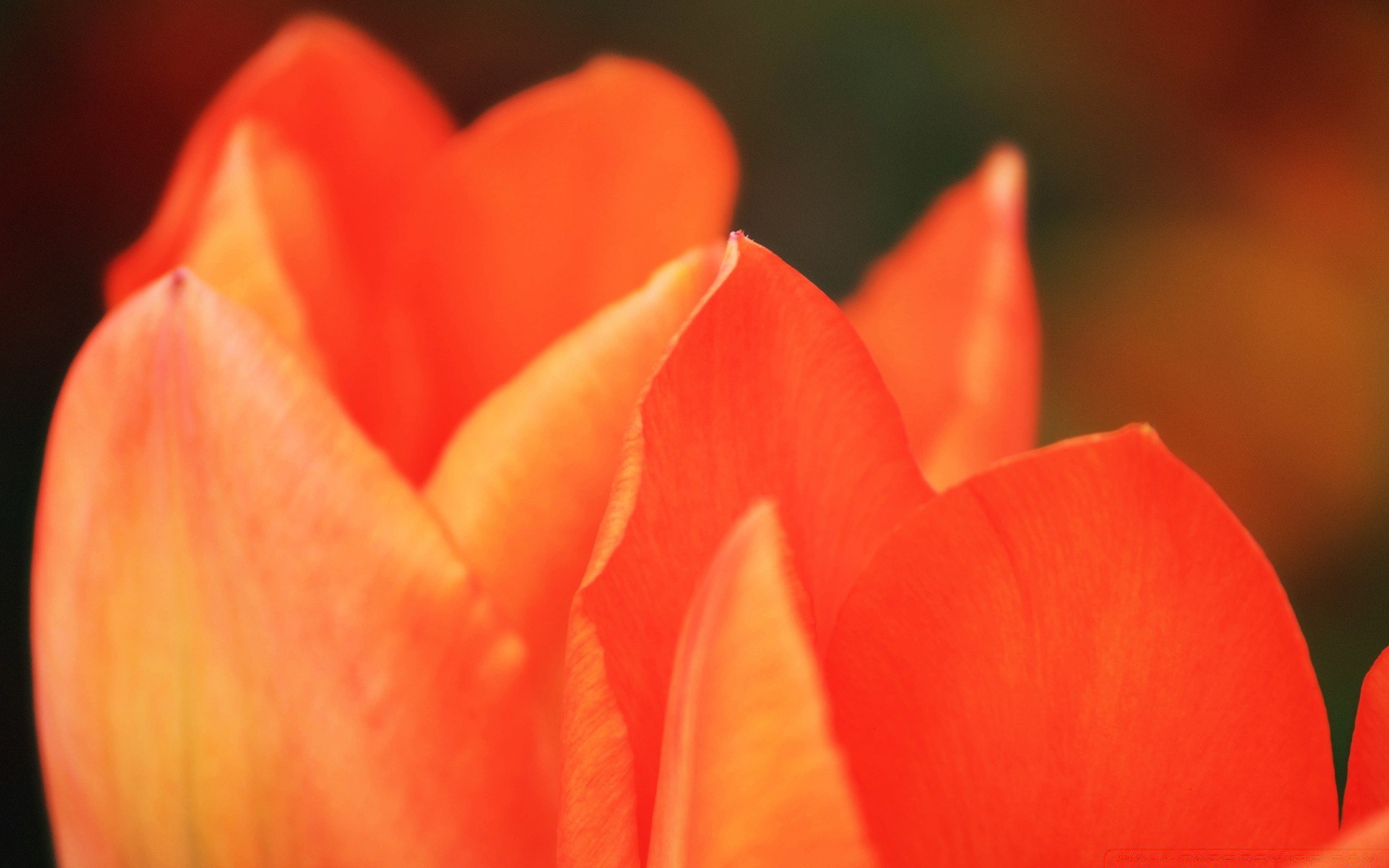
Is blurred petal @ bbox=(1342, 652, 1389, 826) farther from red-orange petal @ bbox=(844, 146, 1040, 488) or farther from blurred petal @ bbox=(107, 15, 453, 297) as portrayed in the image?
blurred petal @ bbox=(107, 15, 453, 297)

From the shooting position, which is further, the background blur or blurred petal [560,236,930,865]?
the background blur

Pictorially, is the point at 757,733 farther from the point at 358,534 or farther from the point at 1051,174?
the point at 1051,174

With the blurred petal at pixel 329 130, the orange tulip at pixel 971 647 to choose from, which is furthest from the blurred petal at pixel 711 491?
the blurred petal at pixel 329 130

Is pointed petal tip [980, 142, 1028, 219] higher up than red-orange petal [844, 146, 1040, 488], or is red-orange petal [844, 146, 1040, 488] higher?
pointed petal tip [980, 142, 1028, 219]

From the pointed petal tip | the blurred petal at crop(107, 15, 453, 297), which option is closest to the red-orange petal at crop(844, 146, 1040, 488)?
the pointed petal tip

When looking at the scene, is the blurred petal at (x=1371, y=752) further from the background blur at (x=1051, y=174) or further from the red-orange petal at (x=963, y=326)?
the background blur at (x=1051, y=174)

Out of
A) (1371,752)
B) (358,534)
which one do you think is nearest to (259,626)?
(358,534)
